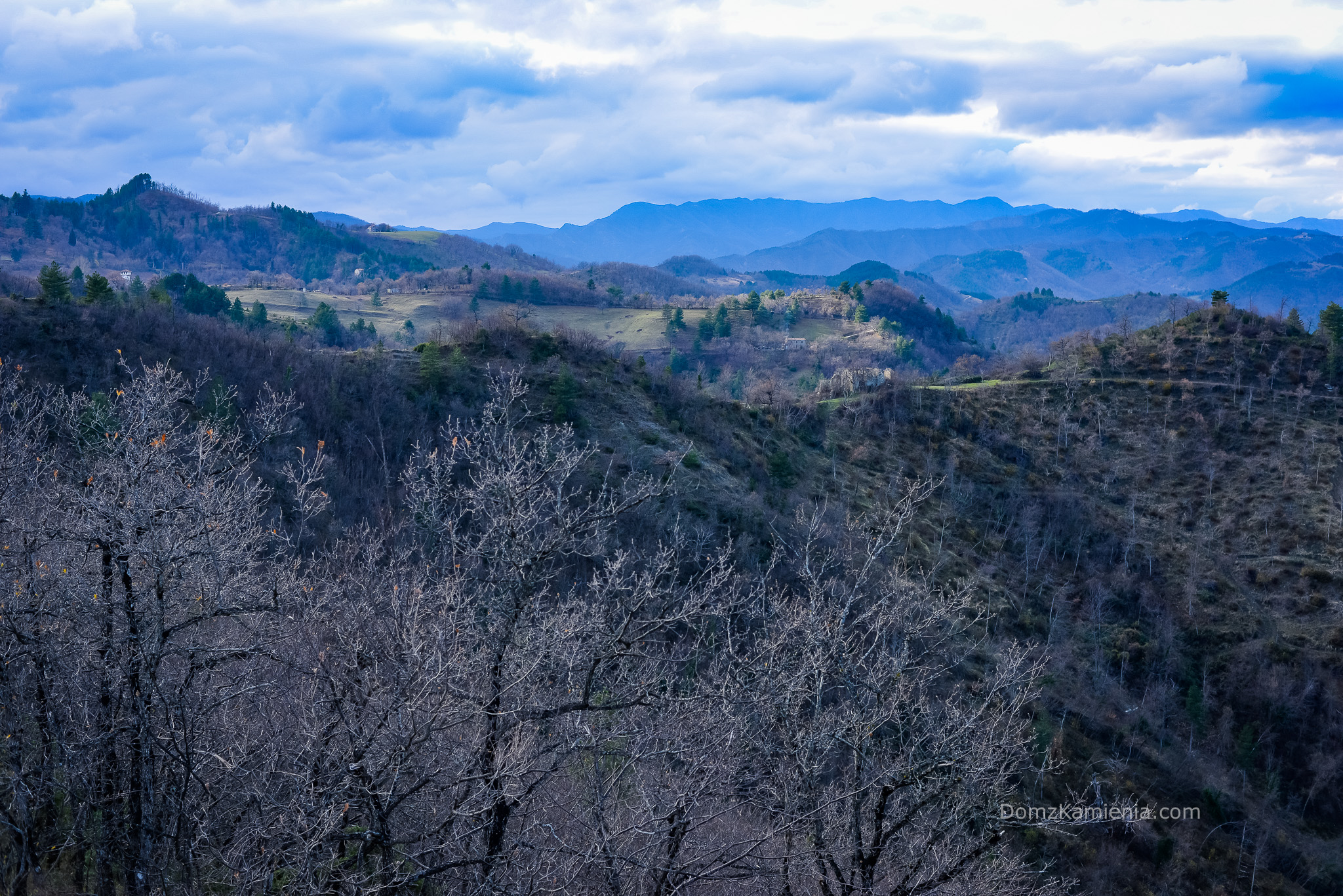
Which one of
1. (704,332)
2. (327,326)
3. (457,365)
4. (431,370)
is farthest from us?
(704,332)

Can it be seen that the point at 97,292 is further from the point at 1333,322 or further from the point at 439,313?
the point at 1333,322

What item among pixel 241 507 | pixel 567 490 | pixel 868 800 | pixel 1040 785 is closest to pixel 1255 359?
pixel 1040 785

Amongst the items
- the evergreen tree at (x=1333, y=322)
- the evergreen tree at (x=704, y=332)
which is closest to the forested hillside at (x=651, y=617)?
the evergreen tree at (x=1333, y=322)

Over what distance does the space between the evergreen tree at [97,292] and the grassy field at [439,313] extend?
5865 cm

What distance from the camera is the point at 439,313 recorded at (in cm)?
12588

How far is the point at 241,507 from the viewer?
1359 cm

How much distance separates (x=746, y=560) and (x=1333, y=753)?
116ft

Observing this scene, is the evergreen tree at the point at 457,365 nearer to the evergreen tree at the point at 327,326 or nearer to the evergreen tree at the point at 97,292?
the evergreen tree at the point at 97,292

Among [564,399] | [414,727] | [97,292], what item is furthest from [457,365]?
[414,727]

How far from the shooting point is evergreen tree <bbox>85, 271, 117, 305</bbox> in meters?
51.2

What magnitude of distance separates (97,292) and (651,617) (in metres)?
54.8

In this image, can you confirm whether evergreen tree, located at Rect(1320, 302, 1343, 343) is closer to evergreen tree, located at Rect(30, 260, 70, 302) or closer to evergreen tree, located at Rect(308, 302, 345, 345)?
evergreen tree, located at Rect(308, 302, 345, 345)

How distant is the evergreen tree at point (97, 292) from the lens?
51219 millimetres

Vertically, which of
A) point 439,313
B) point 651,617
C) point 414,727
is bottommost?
point 651,617
